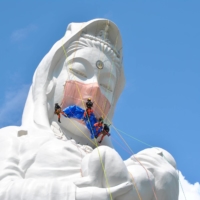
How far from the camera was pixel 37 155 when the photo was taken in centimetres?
777

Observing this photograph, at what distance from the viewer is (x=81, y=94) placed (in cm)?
882

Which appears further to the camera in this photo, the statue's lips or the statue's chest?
the statue's lips

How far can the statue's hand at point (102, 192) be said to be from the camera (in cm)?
691

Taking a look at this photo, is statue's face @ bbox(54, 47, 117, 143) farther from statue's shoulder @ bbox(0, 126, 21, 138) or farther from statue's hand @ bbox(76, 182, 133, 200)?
statue's hand @ bbox(76, 182, 133, 200)

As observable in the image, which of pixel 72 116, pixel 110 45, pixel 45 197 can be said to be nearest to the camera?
pixel 45 197

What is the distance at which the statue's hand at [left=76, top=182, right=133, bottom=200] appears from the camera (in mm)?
6914

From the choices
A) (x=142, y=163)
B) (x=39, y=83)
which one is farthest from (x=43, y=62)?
(x=142, y=163)

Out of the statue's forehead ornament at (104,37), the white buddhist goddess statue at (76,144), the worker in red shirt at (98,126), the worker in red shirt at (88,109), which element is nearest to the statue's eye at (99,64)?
the white buddhist goddess statue at (76,144)

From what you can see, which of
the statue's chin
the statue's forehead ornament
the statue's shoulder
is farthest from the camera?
the statue's forehead ornament

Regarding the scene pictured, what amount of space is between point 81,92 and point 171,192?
2070mm

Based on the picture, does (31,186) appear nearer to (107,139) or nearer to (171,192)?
(171,192)

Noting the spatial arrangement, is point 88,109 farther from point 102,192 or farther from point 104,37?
point 102,192

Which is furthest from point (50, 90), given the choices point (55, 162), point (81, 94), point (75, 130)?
point (55, 162)

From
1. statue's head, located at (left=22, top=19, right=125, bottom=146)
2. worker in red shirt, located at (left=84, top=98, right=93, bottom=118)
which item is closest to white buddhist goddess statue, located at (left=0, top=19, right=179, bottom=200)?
statue's head, located at (left=22, top=19, right=125, bottom=146)
